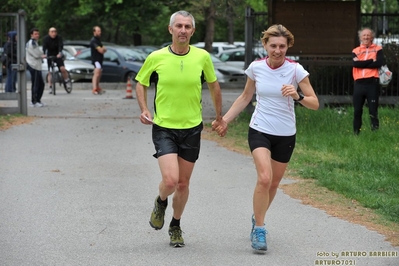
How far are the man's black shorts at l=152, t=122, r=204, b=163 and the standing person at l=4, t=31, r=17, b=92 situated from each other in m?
12.1

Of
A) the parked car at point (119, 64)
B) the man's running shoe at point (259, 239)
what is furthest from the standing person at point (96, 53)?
the man's running shoe at point (259, 239)

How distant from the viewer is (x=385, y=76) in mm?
14891

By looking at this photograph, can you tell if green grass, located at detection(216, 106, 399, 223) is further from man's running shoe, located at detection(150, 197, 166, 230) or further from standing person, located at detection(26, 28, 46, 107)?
standing person, located at detection(26, 28, 46, 107)

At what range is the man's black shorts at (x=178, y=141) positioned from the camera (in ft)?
24.0

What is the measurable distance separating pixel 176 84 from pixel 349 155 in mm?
5831

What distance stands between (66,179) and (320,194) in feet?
10.3

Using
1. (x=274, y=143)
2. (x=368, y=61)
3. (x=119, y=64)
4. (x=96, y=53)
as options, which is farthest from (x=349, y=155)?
(x=119, y=64)

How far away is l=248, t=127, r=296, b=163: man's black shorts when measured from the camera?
736 cm

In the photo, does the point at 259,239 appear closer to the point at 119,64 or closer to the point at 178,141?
the point at 178,141

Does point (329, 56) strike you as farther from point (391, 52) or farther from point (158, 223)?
point (158, 223)

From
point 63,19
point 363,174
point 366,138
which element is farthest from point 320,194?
point 63,19

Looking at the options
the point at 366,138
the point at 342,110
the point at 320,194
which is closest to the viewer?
the point at 320,194

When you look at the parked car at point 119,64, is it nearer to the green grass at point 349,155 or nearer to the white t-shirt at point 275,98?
the green grass at point 349,155

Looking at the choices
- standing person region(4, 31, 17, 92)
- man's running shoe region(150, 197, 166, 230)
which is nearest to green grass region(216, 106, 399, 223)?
man's running shoe region(150, 197, 166, 230)
